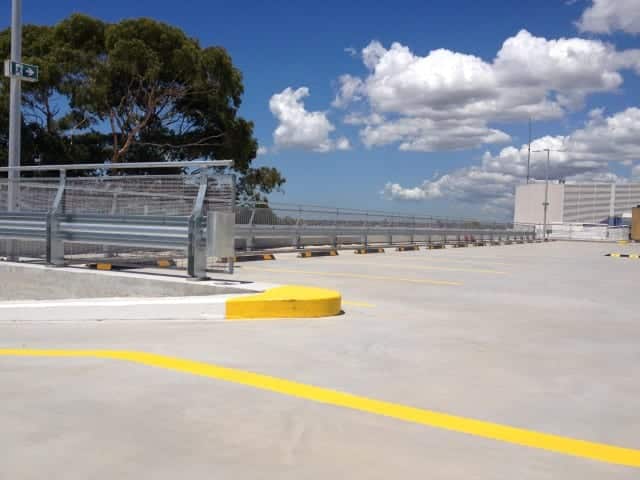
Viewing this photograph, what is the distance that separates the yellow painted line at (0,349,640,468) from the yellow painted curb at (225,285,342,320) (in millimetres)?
1830

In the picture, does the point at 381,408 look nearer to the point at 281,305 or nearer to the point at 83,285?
the point at 281,305

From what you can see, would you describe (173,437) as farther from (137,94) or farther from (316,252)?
(137,94)

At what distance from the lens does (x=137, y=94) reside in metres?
27.9

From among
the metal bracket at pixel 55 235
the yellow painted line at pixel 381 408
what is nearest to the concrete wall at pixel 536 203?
the metal bracket at pixel 55 235

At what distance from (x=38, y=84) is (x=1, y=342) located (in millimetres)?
23954

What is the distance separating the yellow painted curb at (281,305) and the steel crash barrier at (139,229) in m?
1.12

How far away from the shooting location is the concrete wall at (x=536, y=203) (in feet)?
433

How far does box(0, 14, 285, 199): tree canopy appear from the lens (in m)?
26.5

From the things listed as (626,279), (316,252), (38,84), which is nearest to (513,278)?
(626,279)

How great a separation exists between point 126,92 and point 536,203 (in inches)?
4796

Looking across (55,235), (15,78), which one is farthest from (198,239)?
(15,78)

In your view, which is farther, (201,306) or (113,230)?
(113,230)

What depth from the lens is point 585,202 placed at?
12950 centimetres

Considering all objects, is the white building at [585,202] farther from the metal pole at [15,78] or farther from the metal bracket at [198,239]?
the metal bracket at [198,239]
